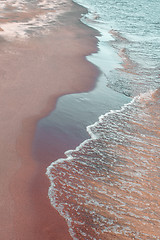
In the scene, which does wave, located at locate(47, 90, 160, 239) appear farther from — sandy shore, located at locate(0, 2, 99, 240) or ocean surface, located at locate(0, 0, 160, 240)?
sandy shore, located at locate(0, 2, 99, 240)

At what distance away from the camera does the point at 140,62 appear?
14.1 metres

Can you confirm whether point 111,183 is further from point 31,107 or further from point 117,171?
point 31,107

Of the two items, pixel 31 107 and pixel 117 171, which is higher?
pixel 31 107

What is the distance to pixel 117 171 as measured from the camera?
6.33 meters

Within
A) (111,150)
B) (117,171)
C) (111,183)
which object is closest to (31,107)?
(111,150)

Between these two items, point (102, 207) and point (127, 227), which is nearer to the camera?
point (127, 227)

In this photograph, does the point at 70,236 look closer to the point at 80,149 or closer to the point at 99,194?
the point at 99,194

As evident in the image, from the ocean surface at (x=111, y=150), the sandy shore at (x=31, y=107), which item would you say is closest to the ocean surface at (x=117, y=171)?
the ocean surface at (x=111, y=150)

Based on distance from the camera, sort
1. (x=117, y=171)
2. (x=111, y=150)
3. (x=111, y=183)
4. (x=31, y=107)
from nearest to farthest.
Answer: (x=111, y=183) < (x=117, y=171) < (x=111, y=150) < (x=31, y=107)

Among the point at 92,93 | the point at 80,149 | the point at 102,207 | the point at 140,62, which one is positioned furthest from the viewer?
the point at 140,62

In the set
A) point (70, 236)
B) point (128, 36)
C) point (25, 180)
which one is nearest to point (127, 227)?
point (70, 236)

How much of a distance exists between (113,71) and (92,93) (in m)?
2.83

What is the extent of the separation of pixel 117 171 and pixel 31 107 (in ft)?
11.8

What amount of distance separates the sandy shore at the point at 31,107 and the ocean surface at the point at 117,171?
36 cm
